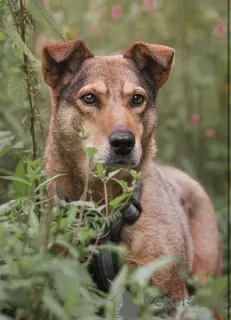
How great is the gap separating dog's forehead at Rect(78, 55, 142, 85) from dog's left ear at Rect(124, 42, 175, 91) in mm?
76

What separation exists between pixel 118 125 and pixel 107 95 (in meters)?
0.37

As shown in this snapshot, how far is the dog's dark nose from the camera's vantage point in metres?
4.21

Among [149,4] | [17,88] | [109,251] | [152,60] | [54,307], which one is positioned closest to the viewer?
Answer: [54,307]

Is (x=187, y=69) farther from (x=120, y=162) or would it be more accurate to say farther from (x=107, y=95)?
(x=120, y=162)

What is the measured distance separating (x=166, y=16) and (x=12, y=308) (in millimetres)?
5898

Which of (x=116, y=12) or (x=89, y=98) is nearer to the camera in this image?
(x=89, y=98)

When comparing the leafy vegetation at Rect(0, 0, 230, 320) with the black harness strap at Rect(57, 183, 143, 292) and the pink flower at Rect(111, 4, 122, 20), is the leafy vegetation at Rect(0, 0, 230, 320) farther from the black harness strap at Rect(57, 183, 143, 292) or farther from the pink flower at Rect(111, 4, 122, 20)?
the black harness strap at Rect(57, 183, 143, 292)

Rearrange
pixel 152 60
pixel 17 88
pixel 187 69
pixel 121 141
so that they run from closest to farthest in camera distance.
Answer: pixel 121 141 < pixel 17 88 < pixel 152 60 < pixel 187 69

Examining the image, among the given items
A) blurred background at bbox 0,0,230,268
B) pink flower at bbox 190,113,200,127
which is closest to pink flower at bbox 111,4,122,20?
blurred background at bbox 0,0,230,268

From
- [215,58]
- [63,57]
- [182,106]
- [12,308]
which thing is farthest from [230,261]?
[12,308]

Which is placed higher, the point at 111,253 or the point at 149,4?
the point at 149,4

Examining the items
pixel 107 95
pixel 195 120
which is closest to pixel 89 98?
pixel 107 95

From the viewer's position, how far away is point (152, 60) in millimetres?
4906

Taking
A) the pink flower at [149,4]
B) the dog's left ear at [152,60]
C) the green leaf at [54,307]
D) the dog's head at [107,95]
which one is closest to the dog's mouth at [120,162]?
the dog's head at [107,95]
